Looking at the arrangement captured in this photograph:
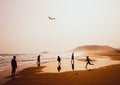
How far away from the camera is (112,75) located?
840 inches

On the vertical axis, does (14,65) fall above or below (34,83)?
above

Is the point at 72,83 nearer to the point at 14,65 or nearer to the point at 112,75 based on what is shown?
the point at 112,75

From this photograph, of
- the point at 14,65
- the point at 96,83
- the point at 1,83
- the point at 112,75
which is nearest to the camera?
the point at 96,83

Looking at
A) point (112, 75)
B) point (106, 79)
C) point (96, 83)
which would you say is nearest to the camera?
point (96, 83)

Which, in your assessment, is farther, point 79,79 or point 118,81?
point 79,79

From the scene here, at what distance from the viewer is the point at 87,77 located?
21.6 meters

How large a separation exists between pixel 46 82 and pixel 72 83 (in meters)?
2.73

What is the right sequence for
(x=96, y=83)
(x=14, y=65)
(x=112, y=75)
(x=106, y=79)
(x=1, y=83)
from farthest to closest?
(x=14, y=65) → (x=1, y=83) → (x=112, y=75) → (x=106, y=79) → (x=96, y=83)

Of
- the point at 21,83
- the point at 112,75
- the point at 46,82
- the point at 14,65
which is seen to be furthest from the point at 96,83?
the point at 14,65

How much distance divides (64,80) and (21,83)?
14.5 ft

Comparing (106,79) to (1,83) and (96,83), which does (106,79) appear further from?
(1,83)

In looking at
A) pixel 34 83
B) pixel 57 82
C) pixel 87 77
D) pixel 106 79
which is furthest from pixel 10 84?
pixel 106 79

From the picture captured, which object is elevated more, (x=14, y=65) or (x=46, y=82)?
(x=14, y=65)

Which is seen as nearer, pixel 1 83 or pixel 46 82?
pixel 46 82
